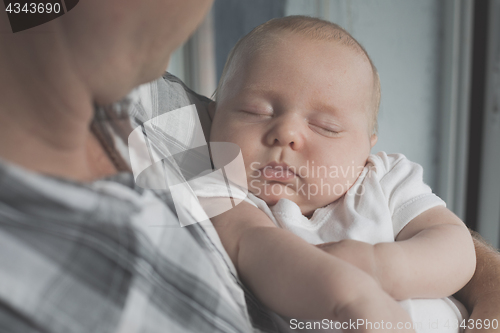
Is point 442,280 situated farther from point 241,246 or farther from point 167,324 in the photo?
point 167,324

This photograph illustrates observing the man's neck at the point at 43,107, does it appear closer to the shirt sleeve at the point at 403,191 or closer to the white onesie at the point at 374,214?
the white onesie at the point at 374,214

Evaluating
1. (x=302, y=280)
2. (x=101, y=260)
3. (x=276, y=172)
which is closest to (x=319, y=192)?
(x=276, y=172)

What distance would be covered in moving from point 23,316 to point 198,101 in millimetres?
640

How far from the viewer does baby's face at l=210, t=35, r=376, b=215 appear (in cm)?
62

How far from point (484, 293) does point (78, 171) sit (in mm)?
697

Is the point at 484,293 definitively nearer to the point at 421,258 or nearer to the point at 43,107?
the point at 421,258

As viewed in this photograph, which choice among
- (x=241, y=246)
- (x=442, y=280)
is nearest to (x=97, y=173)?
(x=241, y=246)

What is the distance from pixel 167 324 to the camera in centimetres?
32

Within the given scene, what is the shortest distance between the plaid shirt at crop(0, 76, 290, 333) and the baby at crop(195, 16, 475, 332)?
12cm

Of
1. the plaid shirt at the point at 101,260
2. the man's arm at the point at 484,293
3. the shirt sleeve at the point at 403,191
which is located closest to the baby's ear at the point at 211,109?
A: the shirt sleeve at the point at 403,191

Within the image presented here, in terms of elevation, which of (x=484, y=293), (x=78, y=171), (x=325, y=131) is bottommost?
(x=484, y=293)

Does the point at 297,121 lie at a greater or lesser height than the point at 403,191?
greater

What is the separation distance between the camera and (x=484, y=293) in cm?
67

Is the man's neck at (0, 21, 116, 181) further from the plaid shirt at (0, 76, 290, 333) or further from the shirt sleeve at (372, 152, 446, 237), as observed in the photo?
the shirt sleeve at (372, 152, 446, 237)
